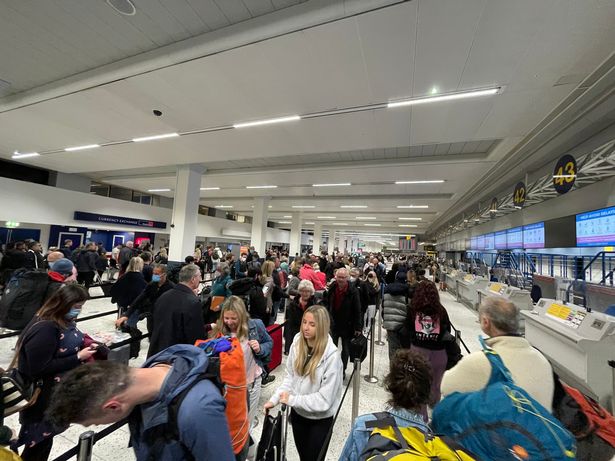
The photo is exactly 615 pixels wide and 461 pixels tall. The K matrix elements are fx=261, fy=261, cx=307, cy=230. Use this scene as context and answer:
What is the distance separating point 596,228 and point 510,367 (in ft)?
20.0

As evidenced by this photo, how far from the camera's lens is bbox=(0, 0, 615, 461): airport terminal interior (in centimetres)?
290

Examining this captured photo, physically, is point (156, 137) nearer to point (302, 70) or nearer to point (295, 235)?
point (302, 70)

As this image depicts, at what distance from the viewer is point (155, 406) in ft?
3.33

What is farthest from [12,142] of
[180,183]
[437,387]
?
[437,387]

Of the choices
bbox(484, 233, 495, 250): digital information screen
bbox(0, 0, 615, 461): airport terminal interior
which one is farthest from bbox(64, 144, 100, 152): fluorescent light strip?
bbox(484, 233, 495, 250): digital information screen

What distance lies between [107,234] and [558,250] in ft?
63.9

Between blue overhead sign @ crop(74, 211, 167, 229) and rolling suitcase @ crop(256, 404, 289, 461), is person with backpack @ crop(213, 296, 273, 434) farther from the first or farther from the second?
blue overhead sign @ crop(74, 211, 167, 229)

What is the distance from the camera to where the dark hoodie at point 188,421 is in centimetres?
99

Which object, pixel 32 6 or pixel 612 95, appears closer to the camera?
pixel 32 6

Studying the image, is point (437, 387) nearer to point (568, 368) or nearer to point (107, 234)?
point (568, 368)

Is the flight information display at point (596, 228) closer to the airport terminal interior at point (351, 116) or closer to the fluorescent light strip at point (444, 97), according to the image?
the airport terminal interior at point (351, 116)

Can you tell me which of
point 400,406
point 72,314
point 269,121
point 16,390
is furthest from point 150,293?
point 269,121

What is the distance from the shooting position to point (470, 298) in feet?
32.2

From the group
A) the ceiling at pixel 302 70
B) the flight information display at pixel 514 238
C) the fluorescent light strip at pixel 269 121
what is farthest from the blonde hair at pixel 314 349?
the flight information display at pixel 514 238
